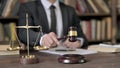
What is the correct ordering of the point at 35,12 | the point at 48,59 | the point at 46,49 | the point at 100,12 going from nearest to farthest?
the point at 48,59 → the point at 46,49 → the point at 35,12 → the point at 100,12

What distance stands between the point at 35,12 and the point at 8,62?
112 centimetres

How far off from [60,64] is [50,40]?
464mm

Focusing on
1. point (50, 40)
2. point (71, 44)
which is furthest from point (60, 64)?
point (71, 44)

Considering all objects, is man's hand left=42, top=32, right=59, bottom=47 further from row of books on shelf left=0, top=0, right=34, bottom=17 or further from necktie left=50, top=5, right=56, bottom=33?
row of books on shelf left=0, top=0, right=34, bottom=17

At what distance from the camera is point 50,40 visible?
6.28 feet

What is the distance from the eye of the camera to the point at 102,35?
3.52 metres

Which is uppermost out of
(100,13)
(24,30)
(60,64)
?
(100,13)

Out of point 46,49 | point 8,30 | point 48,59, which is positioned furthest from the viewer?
point 8,30

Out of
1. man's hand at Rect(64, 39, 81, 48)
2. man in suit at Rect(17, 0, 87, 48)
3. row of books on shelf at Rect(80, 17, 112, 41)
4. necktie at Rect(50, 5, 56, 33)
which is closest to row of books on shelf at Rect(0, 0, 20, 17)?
man in suit at Rect(17, 0, 87, 48)

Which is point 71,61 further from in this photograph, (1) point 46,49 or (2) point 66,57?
(1) point 46,49

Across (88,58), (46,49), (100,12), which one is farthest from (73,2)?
(88,58)

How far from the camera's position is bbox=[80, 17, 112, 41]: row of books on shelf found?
3467 mm

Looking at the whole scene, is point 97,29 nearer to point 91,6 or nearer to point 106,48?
point 91,6

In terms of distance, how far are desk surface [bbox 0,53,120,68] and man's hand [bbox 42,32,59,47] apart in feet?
0.44
